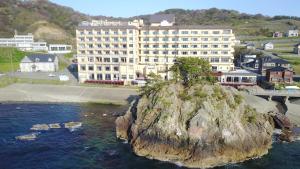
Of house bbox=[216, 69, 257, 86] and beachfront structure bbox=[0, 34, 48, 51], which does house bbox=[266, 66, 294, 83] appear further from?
beachfront structure bbox=[0, 34, 48, 51]

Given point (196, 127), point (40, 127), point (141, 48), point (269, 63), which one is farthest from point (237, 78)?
point (40, 127)

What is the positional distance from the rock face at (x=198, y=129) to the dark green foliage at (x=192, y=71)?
17.2 ft

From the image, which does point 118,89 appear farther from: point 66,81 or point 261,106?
point 261,106

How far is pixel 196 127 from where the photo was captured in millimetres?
50031

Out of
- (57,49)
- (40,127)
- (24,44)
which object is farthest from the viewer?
(24,44)

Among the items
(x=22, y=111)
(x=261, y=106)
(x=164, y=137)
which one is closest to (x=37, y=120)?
(x=22, y=111)

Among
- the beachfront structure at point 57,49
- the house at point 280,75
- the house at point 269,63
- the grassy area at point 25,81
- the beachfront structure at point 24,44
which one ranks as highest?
the beachfront structure at point 24,44

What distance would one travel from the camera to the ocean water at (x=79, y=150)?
4766 cm

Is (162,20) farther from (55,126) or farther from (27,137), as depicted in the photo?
(27,137)

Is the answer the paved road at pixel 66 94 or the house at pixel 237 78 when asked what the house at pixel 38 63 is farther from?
the house at pixel 237 78

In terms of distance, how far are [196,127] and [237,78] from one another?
50.7m

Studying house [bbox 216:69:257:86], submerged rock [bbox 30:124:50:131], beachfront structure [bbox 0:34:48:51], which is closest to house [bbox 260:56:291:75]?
house [bbox 216:69:257:86]

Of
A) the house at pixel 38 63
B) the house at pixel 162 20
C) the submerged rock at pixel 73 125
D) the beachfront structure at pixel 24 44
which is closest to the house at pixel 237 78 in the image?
the house at pixel 162 20

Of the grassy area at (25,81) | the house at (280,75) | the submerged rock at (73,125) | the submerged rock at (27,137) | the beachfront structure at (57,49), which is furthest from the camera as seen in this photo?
the beachfront structure at (57,49)
